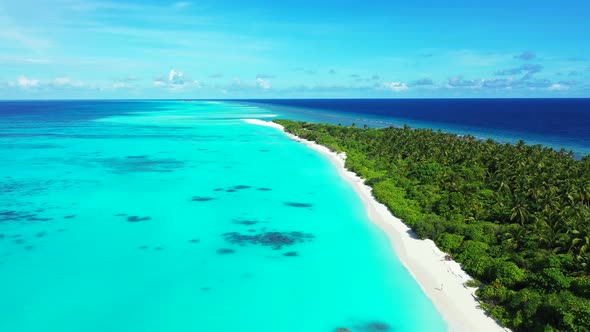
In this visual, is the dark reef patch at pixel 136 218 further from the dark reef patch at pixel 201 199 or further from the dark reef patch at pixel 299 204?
the dark reef patch at pixel 299 204

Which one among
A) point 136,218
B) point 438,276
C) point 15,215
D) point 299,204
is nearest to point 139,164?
point 15,215

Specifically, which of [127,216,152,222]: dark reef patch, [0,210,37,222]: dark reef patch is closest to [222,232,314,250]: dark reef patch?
[127,216,152,222]: dark reef patch

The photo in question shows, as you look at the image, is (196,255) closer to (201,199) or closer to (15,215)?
(201,199)

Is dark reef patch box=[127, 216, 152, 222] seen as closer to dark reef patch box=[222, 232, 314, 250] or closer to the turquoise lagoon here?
the turquoise lagoon

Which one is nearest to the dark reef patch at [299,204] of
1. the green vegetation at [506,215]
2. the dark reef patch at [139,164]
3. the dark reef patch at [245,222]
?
the dark reef patch at [245,222]

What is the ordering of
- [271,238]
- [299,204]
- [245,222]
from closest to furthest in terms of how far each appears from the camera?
[271,238] → [245,222] → [299,204]

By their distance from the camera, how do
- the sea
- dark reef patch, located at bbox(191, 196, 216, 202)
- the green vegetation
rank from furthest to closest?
dark reef patch, located at bbox(191, 196, 216, 202) → the sea → the green vegetation
